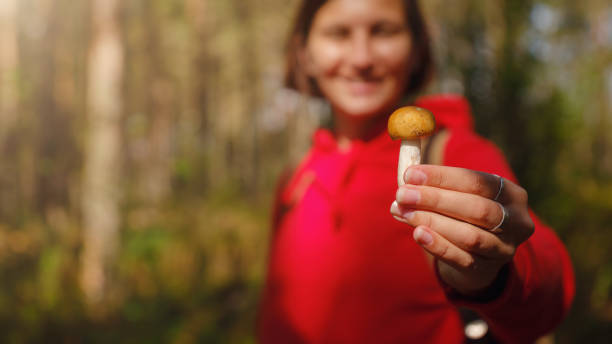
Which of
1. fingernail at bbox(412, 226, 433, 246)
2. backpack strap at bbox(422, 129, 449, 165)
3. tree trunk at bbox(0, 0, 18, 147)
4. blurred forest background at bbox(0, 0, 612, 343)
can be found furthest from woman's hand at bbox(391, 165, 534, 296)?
tree trunk at bbox(0, 0, 18, 147)

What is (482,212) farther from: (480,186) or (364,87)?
(364,87)

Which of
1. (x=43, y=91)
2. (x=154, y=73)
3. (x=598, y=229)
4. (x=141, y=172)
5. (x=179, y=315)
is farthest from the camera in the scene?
(x=141, y=172)

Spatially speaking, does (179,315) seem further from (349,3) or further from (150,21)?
(150,21)

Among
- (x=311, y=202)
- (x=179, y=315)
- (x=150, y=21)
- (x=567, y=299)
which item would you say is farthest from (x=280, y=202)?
(x=150, y=21)

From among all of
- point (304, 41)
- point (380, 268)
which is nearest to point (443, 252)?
point (380, 268)

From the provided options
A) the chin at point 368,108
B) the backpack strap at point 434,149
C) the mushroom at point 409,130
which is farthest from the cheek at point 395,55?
the mushroom at point 409,130

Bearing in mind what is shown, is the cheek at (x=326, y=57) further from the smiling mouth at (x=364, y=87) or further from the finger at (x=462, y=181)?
the finger at (x=462, y=181)
